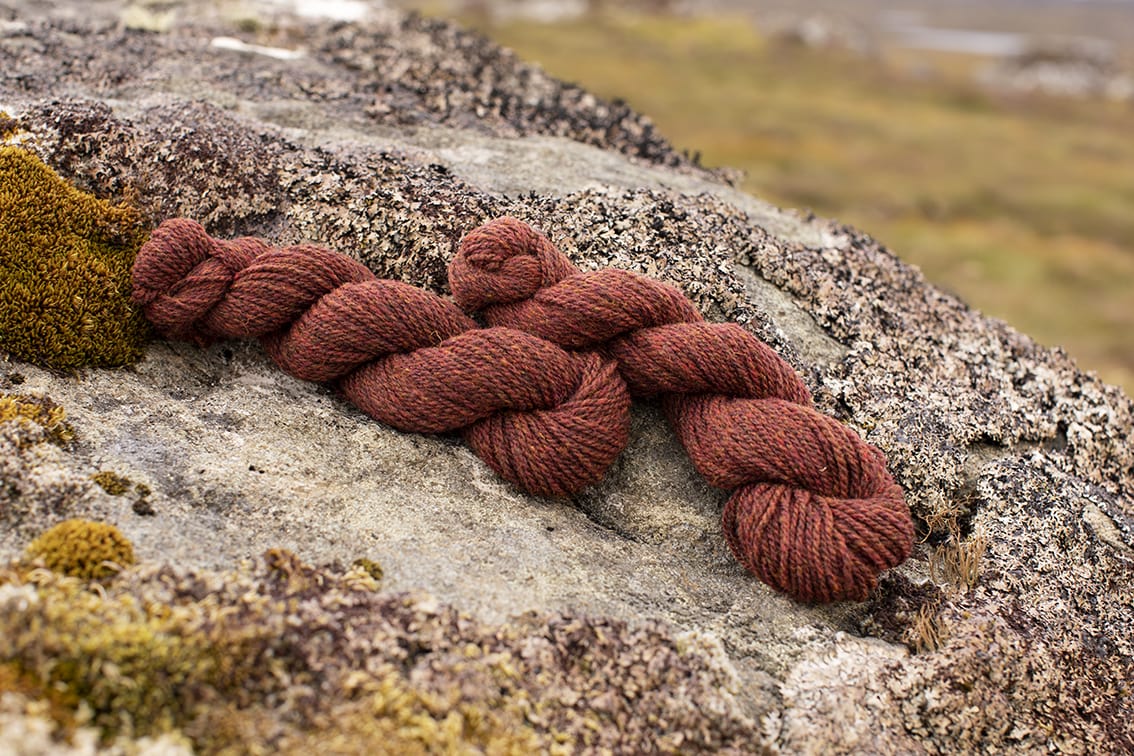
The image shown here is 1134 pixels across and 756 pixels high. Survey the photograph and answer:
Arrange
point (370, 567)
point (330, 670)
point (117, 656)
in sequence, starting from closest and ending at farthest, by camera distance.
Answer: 1. point (117, 656)
2. point (330, 670)
3. point (370, 567)

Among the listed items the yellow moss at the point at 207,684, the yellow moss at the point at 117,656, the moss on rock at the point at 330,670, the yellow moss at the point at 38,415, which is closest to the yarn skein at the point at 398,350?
the yellow moss at the point at 38,415

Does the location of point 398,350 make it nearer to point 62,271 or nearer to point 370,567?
point 370,567

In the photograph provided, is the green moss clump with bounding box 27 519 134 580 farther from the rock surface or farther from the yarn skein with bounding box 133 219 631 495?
the yarn skein with bounding box 133 219 631 495

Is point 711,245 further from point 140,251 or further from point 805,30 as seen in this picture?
point 805,30

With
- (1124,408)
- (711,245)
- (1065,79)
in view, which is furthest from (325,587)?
(1065,79)

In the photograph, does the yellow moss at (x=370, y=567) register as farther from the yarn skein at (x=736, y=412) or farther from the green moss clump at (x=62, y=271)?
the green moss clump at (x=62, y=271)

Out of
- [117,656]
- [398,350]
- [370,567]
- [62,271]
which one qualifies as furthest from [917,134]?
[117,656]

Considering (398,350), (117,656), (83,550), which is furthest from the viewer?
(398,350)
